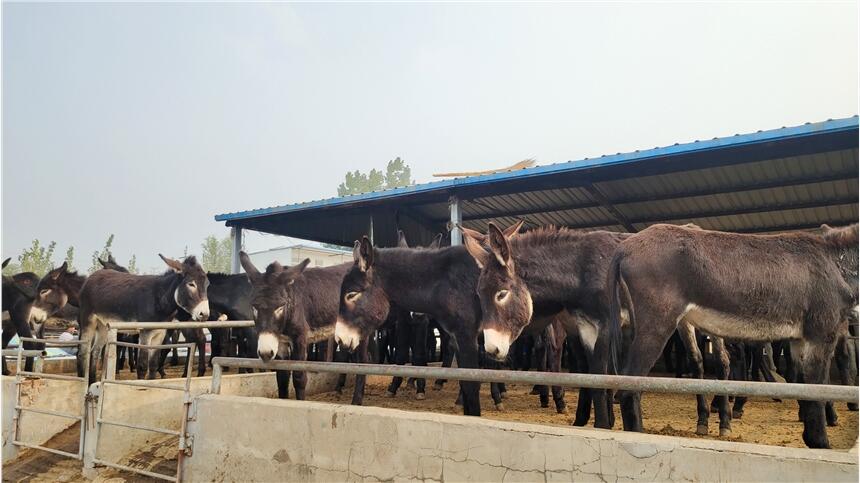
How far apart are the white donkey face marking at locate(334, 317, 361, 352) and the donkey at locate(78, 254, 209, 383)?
3.90 metres

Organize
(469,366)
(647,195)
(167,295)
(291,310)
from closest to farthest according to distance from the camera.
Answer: (469,366), (291,310), (167,295), (647,195)

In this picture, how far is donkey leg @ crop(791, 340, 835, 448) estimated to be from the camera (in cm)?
384

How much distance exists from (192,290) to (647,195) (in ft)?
31.3

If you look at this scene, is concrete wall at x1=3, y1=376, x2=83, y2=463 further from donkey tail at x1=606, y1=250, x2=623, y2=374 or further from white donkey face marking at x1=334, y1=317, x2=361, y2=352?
donkey tail at x1=606, y1=250, x2=623, y2=374

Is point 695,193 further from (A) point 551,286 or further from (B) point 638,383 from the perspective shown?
(B) point 638,383

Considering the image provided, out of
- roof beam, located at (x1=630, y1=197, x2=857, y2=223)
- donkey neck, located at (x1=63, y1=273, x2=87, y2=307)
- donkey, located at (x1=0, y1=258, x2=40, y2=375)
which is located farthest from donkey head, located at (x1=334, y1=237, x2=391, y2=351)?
roof beam, located at (x1=630, y1=197, x2=857, y2=223)

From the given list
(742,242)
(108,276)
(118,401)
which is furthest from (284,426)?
(108,276)

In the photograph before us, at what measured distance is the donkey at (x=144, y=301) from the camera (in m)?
8.95

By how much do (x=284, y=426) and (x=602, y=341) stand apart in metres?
3.10

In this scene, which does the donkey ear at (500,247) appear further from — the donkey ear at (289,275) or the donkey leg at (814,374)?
the donkey ear at (289,275)

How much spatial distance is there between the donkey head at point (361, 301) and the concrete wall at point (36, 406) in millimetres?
4299

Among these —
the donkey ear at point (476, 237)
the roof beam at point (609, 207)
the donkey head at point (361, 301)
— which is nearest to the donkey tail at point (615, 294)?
the donkey ear at point (476, 237)

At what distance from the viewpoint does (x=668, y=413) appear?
22.5 feet

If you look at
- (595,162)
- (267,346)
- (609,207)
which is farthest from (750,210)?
(267,346)
